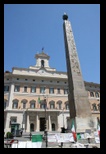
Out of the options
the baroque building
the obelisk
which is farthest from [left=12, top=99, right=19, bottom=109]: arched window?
the obelisk

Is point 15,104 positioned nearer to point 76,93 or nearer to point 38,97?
point 38,97

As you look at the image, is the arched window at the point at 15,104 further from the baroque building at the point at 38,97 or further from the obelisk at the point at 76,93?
the obelisk at the point at 76,93

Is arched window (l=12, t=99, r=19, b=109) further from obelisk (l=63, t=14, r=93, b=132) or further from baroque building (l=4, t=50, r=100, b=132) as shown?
obelisk (l=63, t=14, r=93, b=132)

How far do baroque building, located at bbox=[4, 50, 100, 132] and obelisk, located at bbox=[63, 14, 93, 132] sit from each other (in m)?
14.6

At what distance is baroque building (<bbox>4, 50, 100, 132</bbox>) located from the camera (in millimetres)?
26703

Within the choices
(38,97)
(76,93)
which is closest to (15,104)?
(38,97)

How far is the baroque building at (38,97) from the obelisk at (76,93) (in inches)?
575

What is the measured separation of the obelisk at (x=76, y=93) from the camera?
9.73m

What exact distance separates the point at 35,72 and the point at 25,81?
9.45 ft

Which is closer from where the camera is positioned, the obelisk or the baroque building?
the obelisk

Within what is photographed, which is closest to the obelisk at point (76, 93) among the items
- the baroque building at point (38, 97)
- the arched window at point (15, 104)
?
the baroque building at point (38, 97)

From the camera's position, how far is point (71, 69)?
11523 millimetres
